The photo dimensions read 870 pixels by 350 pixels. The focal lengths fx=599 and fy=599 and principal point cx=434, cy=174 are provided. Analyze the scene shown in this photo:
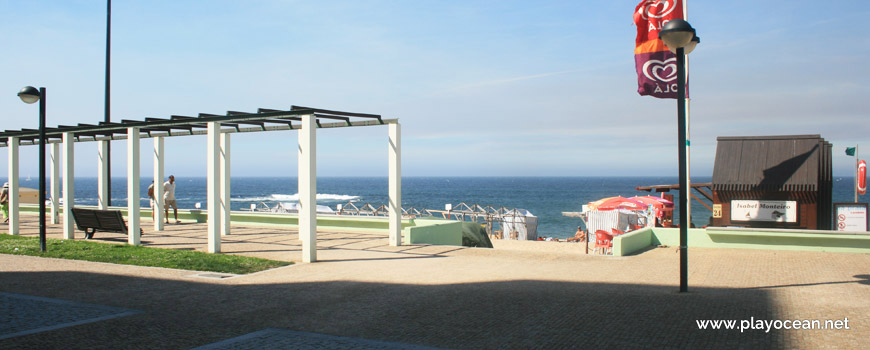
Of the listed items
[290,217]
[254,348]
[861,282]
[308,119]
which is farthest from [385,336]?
[290,217]

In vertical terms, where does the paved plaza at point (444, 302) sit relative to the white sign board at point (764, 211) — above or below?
below

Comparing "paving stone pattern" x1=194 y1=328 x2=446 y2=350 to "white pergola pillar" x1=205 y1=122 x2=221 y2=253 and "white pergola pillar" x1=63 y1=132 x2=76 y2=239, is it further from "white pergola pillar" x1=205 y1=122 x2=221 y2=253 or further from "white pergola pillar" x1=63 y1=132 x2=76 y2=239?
"white pergola pillar" x1=63 y1=132 x2=76 y2=239

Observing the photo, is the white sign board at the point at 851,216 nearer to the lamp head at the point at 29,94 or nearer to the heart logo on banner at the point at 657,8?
the heart logo on banner at the point at 657,8

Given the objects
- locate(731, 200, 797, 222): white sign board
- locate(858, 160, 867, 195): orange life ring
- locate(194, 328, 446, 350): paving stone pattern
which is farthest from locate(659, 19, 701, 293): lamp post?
locate(858, 160, 867, 195): orange life ring

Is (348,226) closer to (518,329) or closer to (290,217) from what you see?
(290,217)

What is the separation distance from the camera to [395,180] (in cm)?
1276

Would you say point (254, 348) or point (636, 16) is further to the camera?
point (636, 16)

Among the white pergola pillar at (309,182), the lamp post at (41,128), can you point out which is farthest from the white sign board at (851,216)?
the lamp post at (41,128)

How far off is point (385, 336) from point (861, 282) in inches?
271

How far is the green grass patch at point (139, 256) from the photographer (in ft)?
34.0

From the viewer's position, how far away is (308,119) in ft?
34.7

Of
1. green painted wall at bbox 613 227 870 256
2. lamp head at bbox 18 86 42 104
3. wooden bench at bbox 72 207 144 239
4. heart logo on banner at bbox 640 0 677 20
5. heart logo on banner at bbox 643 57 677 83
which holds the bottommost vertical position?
green painted wall at bbox 613 227 870 256

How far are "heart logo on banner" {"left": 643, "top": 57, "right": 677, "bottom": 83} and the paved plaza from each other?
470cm

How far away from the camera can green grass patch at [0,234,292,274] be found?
10359mm
